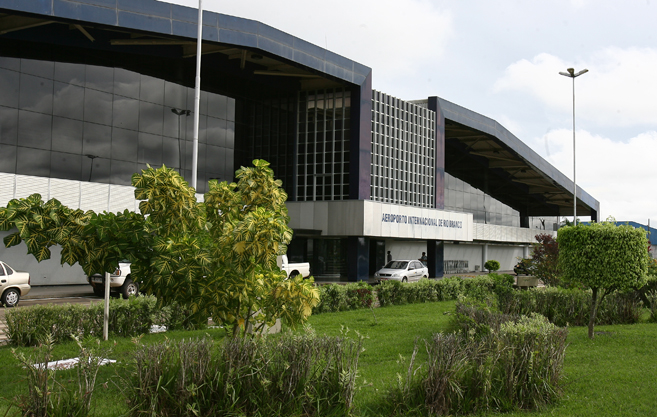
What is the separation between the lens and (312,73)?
100 ft

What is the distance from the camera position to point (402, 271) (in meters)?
31.4

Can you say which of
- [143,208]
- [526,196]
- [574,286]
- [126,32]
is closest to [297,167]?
[126,32]

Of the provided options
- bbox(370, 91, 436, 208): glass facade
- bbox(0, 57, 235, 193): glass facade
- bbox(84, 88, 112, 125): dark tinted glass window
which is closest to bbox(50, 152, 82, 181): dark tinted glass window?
bbox(0, 57, 235, 193): glass facade

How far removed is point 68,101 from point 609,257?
2375 cm

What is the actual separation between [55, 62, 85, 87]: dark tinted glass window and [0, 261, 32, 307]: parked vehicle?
11536 millimetres

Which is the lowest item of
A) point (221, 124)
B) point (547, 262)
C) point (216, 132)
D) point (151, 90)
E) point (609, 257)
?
point (547, 262)

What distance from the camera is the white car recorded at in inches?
1224

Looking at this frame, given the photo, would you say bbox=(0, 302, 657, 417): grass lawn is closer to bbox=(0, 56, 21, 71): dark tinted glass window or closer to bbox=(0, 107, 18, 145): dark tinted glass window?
bbox=(0, 107, 18, 145): dark tinted glass window

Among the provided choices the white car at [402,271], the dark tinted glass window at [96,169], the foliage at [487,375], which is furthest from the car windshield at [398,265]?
the foliage at [487,375]

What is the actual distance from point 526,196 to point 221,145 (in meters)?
38.4

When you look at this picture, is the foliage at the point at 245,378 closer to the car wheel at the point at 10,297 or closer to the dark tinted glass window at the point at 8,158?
the car wheel at the point at 10,297

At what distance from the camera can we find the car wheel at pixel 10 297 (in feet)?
57.7

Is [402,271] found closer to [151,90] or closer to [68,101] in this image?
[151,90]

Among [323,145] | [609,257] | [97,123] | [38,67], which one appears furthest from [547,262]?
[38,67]
